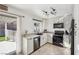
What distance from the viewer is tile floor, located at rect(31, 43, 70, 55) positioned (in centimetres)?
120

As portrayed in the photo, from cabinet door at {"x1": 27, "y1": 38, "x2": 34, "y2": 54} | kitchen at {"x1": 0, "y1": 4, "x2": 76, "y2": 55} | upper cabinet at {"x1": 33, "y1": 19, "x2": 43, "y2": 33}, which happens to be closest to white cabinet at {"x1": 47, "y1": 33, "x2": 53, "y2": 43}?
kitchen at {"x1": 0, "y1": 4, "x2": 76, "y2": 55}

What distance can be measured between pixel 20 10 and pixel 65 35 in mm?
904

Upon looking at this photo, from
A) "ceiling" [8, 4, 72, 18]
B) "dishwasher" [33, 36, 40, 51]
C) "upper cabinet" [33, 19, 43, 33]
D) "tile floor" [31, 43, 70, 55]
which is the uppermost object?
"ceiling" [8, 4, 72, 18]

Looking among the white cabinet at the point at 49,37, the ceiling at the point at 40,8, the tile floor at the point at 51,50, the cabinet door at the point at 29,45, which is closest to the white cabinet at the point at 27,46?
the cabinet door at the point at 29,45

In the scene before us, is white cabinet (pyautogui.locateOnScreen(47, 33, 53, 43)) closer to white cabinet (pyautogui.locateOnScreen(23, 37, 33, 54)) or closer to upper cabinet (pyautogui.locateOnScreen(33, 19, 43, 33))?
upper cabinet (pyautogui.locateOnScreen(33, 19, 43, 33))

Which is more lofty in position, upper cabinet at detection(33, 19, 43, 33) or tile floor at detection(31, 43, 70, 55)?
upper cabinet at detection(33, 19, 43, 33)

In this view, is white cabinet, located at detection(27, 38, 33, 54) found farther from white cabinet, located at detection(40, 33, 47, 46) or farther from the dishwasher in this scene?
white cabinet, located at detection(40, 33, 47, 46)

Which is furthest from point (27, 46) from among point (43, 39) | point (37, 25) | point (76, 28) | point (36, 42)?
point (76, 28)

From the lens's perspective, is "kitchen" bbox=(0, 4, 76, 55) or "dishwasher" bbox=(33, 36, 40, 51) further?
"dishwasher" bbox=(33, 36, 40, 51)

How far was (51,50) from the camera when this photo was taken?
1.24 meters

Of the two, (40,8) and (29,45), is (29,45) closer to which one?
(29,45)

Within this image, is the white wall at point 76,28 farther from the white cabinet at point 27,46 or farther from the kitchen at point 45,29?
the white cabinet at point 27,46

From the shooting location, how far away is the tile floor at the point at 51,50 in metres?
1.20
